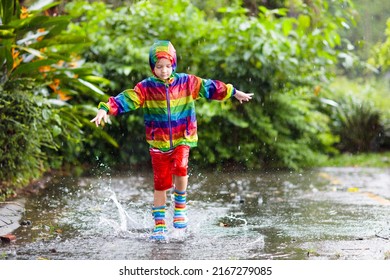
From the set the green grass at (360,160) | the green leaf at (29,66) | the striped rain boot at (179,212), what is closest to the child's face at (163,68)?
the striped rain boot at (179,212)

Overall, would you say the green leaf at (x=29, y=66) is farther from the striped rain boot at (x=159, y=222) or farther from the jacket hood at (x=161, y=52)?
the striped rain boot at (x=159, y=222)

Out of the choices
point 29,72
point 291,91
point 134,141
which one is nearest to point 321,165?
point 291,91

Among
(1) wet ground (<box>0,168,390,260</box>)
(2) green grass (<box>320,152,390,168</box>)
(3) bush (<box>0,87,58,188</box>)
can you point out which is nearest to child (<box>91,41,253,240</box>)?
(1) wet ground (<box>0,168,390,260</box>)

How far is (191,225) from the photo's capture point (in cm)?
482

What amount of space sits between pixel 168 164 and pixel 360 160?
6.28 meters

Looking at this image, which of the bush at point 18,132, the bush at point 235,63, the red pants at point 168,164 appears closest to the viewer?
the red pants at point 168,164

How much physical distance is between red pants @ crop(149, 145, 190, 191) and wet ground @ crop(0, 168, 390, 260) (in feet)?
1.07

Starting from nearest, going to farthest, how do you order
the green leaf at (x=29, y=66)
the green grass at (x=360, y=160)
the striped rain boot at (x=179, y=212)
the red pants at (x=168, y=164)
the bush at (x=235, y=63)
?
the red pants at (x=168, y=164) → the striped rain boot at (x=179, y=212) → the green leaf at (x=29, y=66) → the bush at (x=235, y=63) → the green grass at (x=360, y=160)

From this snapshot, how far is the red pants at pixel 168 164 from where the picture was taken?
4.41m

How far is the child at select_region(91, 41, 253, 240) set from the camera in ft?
14.1

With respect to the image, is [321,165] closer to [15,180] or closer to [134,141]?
[134,141]

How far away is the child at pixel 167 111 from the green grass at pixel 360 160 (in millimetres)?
5371
